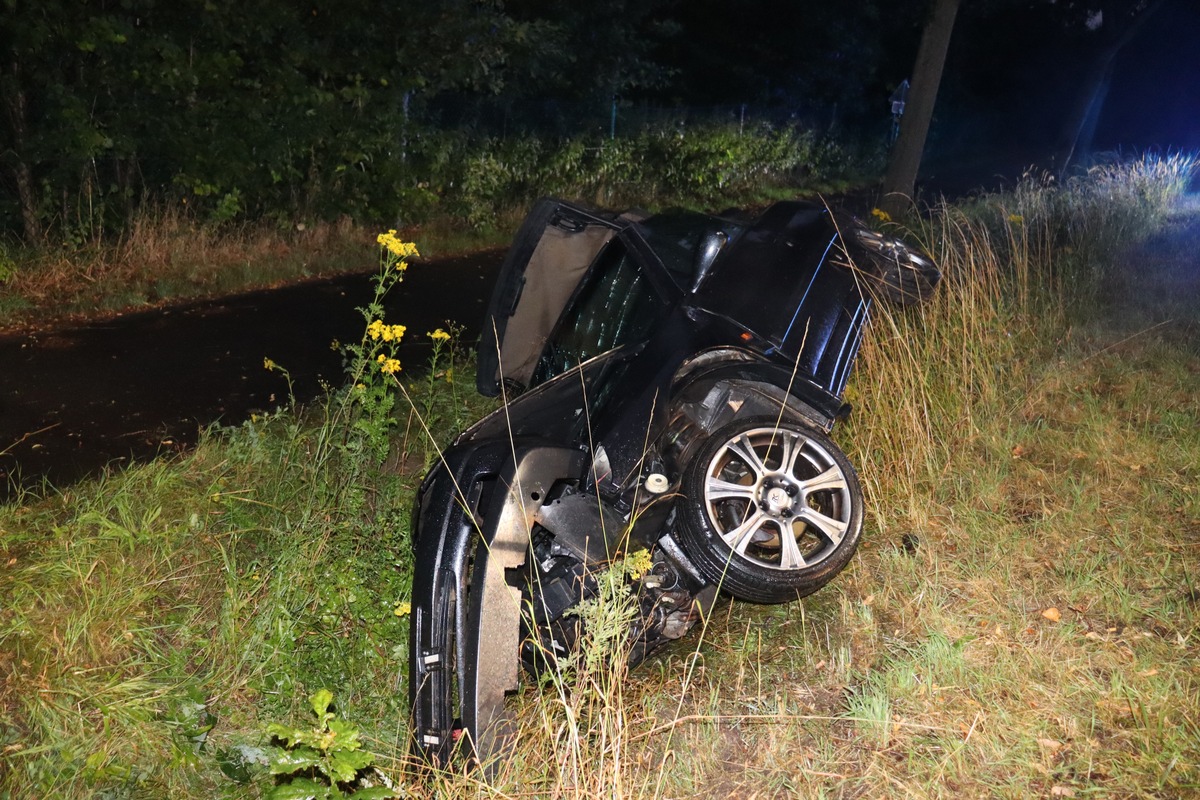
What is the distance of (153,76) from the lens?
8.92 meters

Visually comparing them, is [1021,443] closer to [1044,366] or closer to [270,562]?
[1044,366]

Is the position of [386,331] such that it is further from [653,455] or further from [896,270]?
[896,270]

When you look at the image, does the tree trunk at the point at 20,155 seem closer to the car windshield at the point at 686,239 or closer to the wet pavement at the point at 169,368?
the wet pavement at the point at 169,368

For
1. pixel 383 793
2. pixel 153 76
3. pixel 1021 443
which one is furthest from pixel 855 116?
pixel 383 793

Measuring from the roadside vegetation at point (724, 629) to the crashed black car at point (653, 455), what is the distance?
11.3 inches

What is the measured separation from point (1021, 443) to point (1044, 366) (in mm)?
1216

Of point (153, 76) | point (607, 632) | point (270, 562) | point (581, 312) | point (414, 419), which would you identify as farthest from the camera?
point (153, 76)

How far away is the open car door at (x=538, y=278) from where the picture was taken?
555 cm

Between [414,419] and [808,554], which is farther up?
[808,554]

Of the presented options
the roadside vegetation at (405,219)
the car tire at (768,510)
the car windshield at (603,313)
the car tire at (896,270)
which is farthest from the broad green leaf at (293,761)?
the roadside vegetation at (405,219)

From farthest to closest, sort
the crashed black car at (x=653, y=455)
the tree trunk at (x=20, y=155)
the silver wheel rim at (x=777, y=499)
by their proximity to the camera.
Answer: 1. the tree trunk at (x=20, y=155)
2. the silver wheel rim at (x=777, y=499)
3. the crashed black car at (x=653, y=455)

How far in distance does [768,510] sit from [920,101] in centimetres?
1185

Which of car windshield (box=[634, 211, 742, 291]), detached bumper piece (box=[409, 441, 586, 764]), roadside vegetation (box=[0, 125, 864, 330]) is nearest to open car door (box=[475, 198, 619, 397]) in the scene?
car windshield (box=[634, 211, 742, 291])

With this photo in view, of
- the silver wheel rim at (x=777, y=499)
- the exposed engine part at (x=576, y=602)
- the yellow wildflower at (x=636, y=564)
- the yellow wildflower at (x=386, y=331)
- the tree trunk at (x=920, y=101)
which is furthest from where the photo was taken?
the tree trunk at (x=920, y=101)
